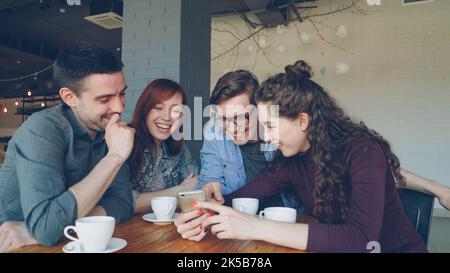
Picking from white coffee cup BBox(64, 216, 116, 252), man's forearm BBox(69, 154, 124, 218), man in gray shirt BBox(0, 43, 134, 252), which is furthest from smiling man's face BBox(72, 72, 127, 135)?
white coffee cup BBox(64, 216, 116, 252)

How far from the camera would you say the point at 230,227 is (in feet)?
3.06

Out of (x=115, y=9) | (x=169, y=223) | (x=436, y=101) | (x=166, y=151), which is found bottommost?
(x=169, y=223)

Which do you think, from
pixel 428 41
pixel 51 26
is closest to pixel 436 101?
pixel 428 41

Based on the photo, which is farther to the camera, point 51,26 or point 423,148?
point 51,26

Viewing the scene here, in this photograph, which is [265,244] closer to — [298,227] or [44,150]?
[298,227]

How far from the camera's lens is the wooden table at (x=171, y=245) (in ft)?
2.97

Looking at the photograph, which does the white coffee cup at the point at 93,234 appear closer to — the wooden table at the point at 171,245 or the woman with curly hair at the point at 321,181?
the wooden table at the point at 171,245

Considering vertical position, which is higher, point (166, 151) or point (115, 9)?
point (115, 9)

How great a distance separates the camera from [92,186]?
101cm

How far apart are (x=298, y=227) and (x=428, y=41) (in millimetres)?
4357

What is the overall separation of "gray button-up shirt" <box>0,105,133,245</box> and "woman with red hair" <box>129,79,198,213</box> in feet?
1.45

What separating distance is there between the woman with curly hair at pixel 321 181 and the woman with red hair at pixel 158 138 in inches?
21.8

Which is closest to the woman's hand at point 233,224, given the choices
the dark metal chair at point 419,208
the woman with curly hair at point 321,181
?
the woman with curly hair at point 321,181

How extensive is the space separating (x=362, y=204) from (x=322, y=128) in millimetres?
322
